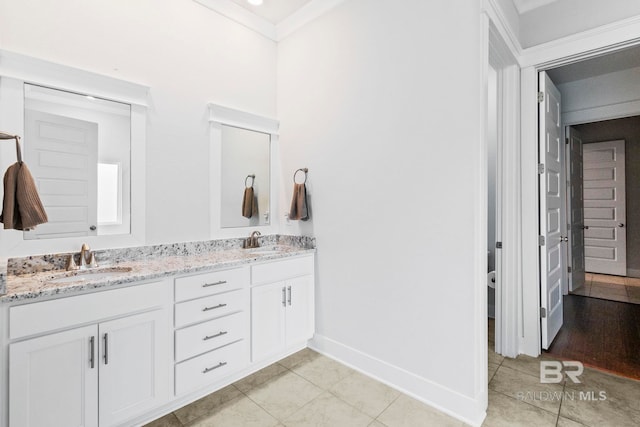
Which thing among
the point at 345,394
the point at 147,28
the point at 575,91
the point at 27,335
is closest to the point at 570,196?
the point at 575,91

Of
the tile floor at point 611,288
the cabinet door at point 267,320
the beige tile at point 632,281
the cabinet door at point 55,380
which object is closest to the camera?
the cabinet door at point 55,380

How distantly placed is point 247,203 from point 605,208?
5906mm

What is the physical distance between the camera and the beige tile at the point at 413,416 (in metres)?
1.85

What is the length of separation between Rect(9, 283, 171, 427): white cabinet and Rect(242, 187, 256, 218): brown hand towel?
120 cm

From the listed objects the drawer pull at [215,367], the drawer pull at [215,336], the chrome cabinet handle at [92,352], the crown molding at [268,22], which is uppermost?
the crown molding at [268,22]

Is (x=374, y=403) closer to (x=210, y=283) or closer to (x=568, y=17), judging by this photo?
(x=210, y=283)

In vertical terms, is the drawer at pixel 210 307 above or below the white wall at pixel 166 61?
below

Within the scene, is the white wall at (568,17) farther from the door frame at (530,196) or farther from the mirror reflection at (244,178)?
the mirror reflection at (244,178)

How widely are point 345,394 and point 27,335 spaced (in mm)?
1788

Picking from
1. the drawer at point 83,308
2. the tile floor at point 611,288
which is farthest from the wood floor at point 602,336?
the drawer at point 83,308

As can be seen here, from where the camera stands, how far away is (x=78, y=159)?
2.03 m

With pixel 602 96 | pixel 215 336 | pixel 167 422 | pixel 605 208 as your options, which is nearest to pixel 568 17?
pixel 602 96

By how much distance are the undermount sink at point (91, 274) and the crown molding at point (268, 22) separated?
2.14m

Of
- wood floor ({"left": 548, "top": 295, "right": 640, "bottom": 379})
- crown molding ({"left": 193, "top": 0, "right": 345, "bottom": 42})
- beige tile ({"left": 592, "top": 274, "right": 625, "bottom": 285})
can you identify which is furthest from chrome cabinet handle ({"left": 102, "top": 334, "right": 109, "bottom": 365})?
beige tile ({"left": 592, "top": 274, "right": 625, "bottom": 285})
